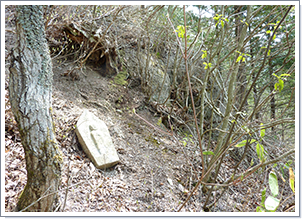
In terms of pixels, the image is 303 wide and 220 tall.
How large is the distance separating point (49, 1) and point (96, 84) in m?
2.71

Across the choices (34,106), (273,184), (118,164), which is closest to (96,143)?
(118,164)

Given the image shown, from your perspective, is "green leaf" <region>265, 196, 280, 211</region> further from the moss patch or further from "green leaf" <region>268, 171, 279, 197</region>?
the moss patch

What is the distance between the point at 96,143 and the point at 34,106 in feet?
4.72

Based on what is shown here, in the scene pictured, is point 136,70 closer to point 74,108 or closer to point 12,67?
point 74,108

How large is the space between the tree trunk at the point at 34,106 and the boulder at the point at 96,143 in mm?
1080

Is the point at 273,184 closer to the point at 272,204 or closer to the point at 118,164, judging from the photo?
the point at 272,204

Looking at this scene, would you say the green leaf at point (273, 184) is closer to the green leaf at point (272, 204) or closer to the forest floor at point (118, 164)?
the green leaf at point (272, 204)

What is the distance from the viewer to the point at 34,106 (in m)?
1.39

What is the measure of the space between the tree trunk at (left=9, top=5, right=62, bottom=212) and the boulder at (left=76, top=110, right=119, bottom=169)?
108 cm

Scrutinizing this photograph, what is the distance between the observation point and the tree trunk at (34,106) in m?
1.36

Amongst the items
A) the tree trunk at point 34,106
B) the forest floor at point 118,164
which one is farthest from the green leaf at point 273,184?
the tree trunk at point 34,106

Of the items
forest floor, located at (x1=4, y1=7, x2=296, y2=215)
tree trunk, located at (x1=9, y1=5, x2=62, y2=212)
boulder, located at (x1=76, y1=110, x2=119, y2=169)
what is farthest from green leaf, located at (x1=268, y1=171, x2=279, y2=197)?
boulder, located at (x1=76, y1=110, x2=119, y2=169)
